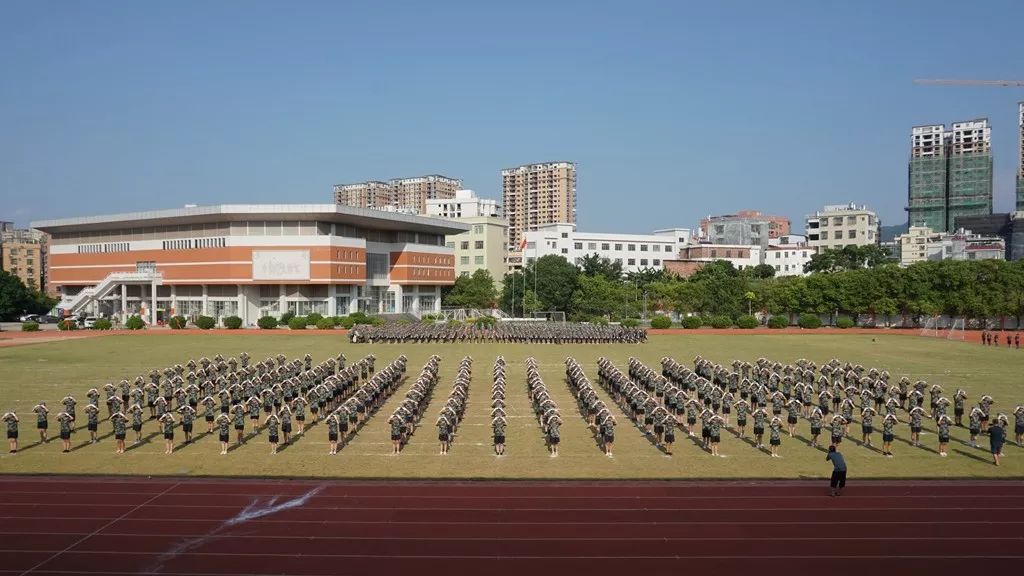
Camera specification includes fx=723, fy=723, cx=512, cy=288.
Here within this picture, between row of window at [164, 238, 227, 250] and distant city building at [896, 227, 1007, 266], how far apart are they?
230ft

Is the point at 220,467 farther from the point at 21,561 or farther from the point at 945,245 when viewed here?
the point at 945,245

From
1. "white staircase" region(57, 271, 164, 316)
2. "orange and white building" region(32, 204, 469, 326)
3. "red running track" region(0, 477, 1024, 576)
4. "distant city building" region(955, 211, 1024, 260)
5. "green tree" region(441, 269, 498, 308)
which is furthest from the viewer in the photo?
"distant city building" region(955, 211, 1024, 260)

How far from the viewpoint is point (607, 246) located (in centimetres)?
9900

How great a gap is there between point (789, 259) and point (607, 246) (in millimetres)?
27667

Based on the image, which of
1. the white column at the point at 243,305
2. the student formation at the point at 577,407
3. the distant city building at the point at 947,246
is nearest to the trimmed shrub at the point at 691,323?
the student formation at the point at 577,407

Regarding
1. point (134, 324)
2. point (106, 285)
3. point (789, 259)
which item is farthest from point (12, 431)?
point (789, 259)

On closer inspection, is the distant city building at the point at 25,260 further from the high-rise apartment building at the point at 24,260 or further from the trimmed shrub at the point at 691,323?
the trimmed shrub at the point at 691,323

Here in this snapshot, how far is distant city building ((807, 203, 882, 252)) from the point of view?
307ft

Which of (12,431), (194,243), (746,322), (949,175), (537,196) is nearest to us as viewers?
(12,431)

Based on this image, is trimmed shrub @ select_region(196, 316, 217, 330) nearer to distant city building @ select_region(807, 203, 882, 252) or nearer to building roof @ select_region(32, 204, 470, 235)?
building roof @ select_region(32, 204, 470, 235)

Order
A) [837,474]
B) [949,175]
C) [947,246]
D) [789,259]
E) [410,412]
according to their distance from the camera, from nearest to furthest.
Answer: [837,474]
[410,412]
[947,246]
[789,259]
[949,175]

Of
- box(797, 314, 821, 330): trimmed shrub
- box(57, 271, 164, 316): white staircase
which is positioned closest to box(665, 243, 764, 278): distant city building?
box(797, 314, 821, 330): trimmed shrub

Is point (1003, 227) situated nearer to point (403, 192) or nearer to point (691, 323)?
point (691, 323)

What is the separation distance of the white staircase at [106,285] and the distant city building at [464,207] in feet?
147
